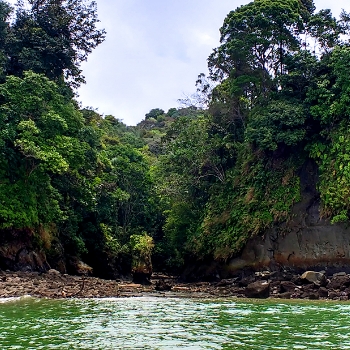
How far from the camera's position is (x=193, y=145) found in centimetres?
3562

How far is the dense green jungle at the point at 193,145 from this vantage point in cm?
2580

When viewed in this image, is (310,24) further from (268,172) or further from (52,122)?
(52,122)

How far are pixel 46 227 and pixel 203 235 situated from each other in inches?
431

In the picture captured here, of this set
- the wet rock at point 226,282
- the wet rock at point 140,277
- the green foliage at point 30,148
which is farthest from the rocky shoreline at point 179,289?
the wet rock at point 140,277

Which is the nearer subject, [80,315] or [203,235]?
[80,315]

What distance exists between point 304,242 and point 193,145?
Result: 11.1 metres

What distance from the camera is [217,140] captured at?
3484cm

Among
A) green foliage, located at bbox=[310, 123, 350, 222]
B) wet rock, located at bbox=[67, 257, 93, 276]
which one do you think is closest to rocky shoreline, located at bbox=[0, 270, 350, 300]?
green foliage, located at bbox=[310, 123, 350, 222]

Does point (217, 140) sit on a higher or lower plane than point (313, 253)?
higher

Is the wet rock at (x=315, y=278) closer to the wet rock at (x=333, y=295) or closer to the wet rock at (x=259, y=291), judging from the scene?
the wet rock at (x=333, y=295)

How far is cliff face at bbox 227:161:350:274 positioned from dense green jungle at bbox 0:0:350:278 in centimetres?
73

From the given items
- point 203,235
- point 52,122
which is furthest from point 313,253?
point 52,122

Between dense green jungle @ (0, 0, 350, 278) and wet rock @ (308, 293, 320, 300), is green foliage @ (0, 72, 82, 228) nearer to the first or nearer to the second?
dense green jungle @ (0, 0, 350, 278)

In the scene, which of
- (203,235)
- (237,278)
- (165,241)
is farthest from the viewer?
(165,241)
